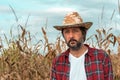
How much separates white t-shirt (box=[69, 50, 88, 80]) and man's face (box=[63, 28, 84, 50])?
117 mm

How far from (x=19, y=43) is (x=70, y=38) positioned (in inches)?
93.6

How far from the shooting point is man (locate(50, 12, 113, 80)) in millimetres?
4090

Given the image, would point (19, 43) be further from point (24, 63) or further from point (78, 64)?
point (78, 64)

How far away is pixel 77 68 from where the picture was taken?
411 centimetres

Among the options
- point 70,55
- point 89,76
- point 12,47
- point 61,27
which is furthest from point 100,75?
point 12,47

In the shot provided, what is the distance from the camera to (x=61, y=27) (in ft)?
13.6

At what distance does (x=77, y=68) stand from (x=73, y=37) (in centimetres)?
32

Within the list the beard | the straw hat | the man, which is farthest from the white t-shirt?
the straw hat

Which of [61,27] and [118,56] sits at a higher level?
[61,27]

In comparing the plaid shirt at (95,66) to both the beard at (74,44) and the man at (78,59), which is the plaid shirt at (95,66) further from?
the beard at (74,44)

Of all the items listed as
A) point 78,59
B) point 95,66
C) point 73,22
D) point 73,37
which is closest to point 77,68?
point 78,59

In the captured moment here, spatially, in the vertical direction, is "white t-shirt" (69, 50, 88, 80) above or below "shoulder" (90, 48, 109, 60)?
below

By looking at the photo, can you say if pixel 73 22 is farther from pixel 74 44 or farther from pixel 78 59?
pixel 78 59

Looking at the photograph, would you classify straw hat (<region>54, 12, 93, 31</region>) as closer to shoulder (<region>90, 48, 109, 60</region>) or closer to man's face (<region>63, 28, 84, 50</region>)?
man's face (<region>63, 28, 84, 50</region>)
